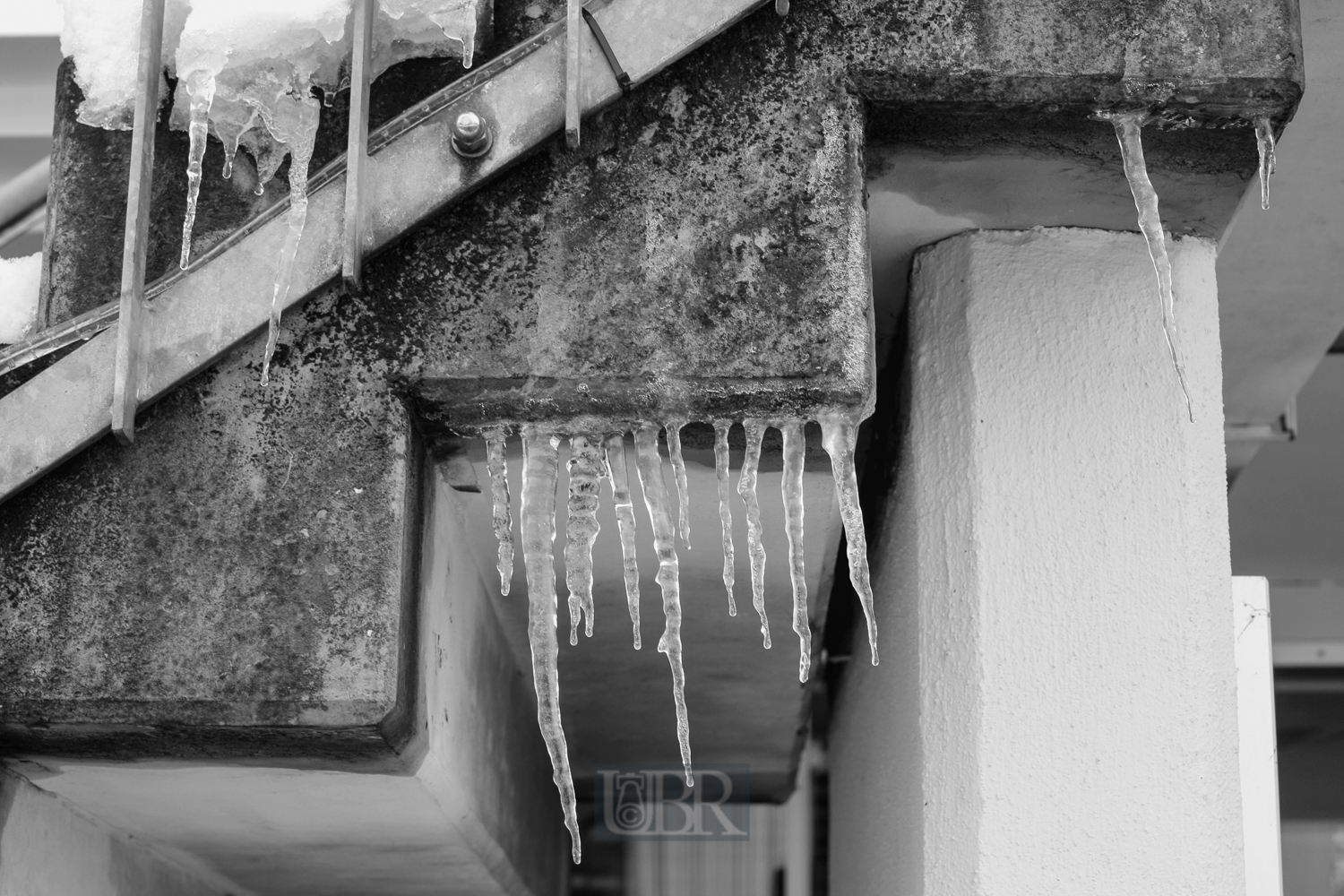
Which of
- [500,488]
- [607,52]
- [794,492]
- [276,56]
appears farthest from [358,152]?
[794,492]

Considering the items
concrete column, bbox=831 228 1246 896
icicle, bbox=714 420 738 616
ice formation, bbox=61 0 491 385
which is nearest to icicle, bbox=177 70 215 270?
ice formation, bbox=61 0 491 385

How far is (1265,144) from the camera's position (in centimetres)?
232

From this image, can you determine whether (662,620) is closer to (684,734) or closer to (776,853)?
(684,734)

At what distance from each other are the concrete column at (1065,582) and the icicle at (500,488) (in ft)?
2.70

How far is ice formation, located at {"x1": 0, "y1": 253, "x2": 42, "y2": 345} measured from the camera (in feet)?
7.88

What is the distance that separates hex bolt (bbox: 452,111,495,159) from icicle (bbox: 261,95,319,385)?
25 centimetres

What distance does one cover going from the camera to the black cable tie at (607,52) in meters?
2.24

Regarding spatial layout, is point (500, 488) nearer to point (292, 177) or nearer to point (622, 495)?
point (622, 495)

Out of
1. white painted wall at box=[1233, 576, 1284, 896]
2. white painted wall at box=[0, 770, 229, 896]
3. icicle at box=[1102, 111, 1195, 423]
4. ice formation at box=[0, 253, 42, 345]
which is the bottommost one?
white painted wall at box=[0, 770, 229, 896]

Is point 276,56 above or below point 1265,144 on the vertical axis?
above

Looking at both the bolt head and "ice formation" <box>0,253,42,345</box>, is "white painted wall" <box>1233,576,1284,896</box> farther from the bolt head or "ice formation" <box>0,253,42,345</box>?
"ice formation" <box>0,253,42,345</box>

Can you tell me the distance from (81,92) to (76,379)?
515 millimetres

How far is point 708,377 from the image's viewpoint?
2164 mm

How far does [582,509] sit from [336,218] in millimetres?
588
